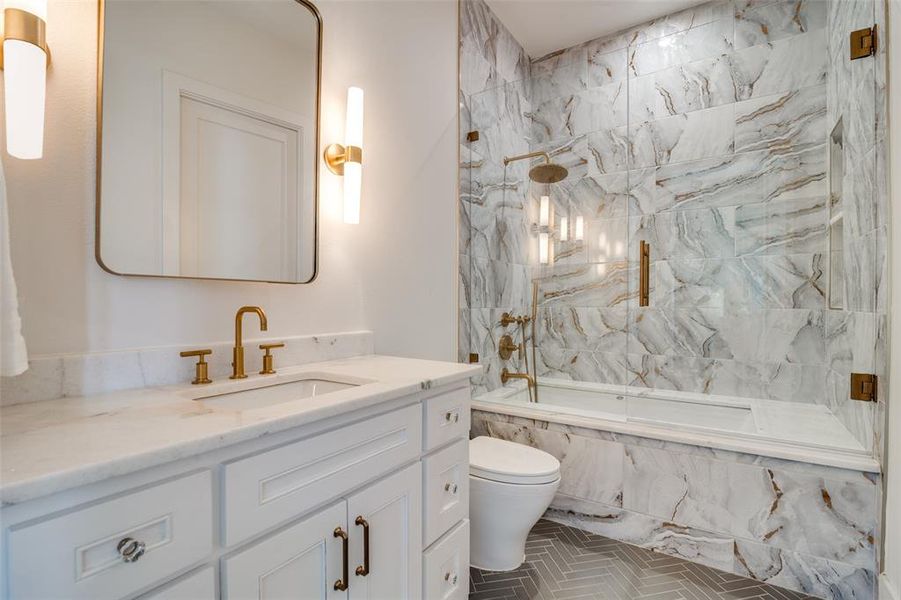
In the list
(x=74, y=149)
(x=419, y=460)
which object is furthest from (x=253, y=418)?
(x=74, y=149)

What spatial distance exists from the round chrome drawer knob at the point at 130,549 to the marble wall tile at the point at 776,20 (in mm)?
3575

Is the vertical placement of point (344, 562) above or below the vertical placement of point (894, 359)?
below

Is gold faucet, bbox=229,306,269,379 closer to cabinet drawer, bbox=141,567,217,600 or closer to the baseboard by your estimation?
cabinet drawer, bbox=141,567,217,600

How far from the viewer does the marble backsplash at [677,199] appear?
248 cm

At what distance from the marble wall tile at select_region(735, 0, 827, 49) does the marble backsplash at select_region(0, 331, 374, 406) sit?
3.10 m

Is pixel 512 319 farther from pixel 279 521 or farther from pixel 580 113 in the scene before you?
pixel 279 521

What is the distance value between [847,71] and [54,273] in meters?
3.11

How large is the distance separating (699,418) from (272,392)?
7.61 ft

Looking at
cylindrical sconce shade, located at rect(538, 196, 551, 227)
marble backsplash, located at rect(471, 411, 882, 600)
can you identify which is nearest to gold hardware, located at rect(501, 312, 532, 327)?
cylindrical sconce shade, located at rect(538, 196, 551, 227)

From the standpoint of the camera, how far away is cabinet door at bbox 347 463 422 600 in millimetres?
1023

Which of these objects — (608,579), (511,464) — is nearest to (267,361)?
(511,464)

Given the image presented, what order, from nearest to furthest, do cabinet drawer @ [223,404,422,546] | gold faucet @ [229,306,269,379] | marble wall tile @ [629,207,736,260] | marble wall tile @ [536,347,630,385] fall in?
cabinet drawer @ [223,404,422,546] < gold faucet @ [229,306,269,379] < marble wall tile @ [629,207,736,260] < marble wall tile @ [536,347,630,385]

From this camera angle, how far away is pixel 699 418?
250 cm

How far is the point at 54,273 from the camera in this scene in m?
0.98
